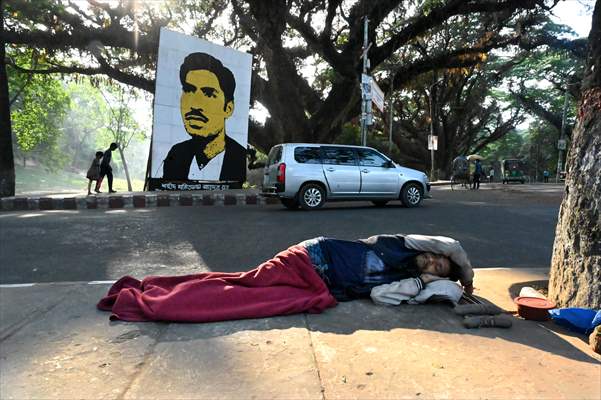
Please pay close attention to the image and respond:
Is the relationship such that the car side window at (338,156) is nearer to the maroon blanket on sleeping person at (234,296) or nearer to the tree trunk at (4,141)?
the maroon blanket on sleeping person at (234,296)

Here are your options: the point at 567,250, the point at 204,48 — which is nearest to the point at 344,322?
the point at 567,250

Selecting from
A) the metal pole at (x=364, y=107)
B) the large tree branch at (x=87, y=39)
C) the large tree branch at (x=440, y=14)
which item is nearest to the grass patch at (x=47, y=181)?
the large tree branch at (x=87, y=39)

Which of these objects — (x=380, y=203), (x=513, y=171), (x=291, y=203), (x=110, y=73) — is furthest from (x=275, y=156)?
(x=513, y=171)

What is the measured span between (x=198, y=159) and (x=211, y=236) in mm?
8756

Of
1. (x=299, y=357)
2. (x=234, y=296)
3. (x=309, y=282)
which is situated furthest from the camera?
(x=309, y=282)

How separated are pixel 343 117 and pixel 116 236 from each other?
529 inches

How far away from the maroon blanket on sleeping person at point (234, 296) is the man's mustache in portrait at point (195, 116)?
12.8 m

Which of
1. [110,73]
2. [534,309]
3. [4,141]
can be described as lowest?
[534,309]

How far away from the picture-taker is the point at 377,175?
493 inches

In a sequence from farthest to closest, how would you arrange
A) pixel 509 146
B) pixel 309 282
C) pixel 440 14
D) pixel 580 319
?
1. pixel 509 146
2. pixel 440 14
3. pixel 309 282
4. pixel 580 319

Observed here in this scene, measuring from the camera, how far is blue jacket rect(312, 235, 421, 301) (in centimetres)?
405

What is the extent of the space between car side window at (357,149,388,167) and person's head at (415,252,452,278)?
28.3 ft

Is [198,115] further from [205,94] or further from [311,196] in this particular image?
[311,196]

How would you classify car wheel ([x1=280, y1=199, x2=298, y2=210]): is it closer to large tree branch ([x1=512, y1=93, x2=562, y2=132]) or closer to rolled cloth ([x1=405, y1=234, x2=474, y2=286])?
rolled cloth ([x1=405, y1=234, x2=474, y2=286])
